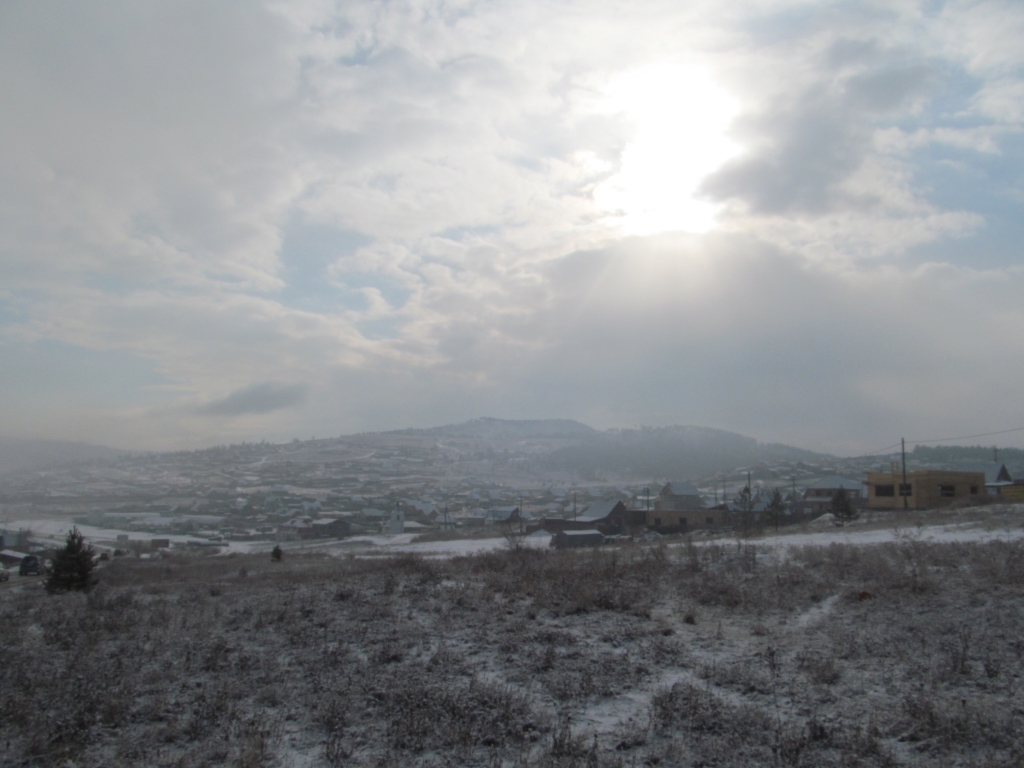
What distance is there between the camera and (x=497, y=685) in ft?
26.2

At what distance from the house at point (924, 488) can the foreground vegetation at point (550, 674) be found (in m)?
40.8

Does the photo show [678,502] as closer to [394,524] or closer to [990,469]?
[990,469]

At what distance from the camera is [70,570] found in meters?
21.3

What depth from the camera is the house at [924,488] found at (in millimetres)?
49562

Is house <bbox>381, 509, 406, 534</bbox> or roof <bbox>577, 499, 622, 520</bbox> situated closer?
roof <bbox>577, 499, 622, 520</bbox>

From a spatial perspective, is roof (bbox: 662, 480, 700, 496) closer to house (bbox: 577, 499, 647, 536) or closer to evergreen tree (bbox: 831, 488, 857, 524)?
house (bbox: 577, 499, 647, 536)

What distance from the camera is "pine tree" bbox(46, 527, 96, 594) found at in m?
21.1

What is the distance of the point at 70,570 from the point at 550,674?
2081 centimetres

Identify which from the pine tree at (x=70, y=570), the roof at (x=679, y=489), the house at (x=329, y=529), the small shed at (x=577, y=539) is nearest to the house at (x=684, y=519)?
the roof at (x=679, y=489)

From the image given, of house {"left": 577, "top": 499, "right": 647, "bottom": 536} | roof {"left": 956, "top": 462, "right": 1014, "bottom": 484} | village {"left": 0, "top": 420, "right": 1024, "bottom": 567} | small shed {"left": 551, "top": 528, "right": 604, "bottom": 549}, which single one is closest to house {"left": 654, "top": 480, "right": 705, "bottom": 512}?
village {"left": 0, "top": 420, "right": 1024, "bottom": 567}

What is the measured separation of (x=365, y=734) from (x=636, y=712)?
125 inches

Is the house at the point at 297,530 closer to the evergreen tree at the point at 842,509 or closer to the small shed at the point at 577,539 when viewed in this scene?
the small shed at the point at 577,539

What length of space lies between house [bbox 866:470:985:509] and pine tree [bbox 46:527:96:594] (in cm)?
5405

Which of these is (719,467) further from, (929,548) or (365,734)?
(365,734)
